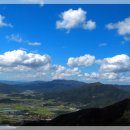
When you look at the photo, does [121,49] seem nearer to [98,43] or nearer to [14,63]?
[98,43]

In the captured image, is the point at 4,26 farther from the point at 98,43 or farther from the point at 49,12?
the point at 98,43

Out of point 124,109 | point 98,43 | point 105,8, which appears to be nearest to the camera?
point 124,109

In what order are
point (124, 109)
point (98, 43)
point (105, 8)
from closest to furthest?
1. point (124, 109)
2. point (105, 8)
3. point (98, 43)

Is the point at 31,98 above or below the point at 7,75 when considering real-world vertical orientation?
below

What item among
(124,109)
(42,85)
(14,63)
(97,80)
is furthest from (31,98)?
(124,109)

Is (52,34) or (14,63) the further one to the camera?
(52,34)

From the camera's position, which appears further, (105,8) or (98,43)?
(98,43)

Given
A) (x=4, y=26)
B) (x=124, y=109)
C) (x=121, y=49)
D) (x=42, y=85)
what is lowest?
(x=124, y=109)

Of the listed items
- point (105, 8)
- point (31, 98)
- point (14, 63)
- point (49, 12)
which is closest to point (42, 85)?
point (31, 98)

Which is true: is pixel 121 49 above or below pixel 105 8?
below
